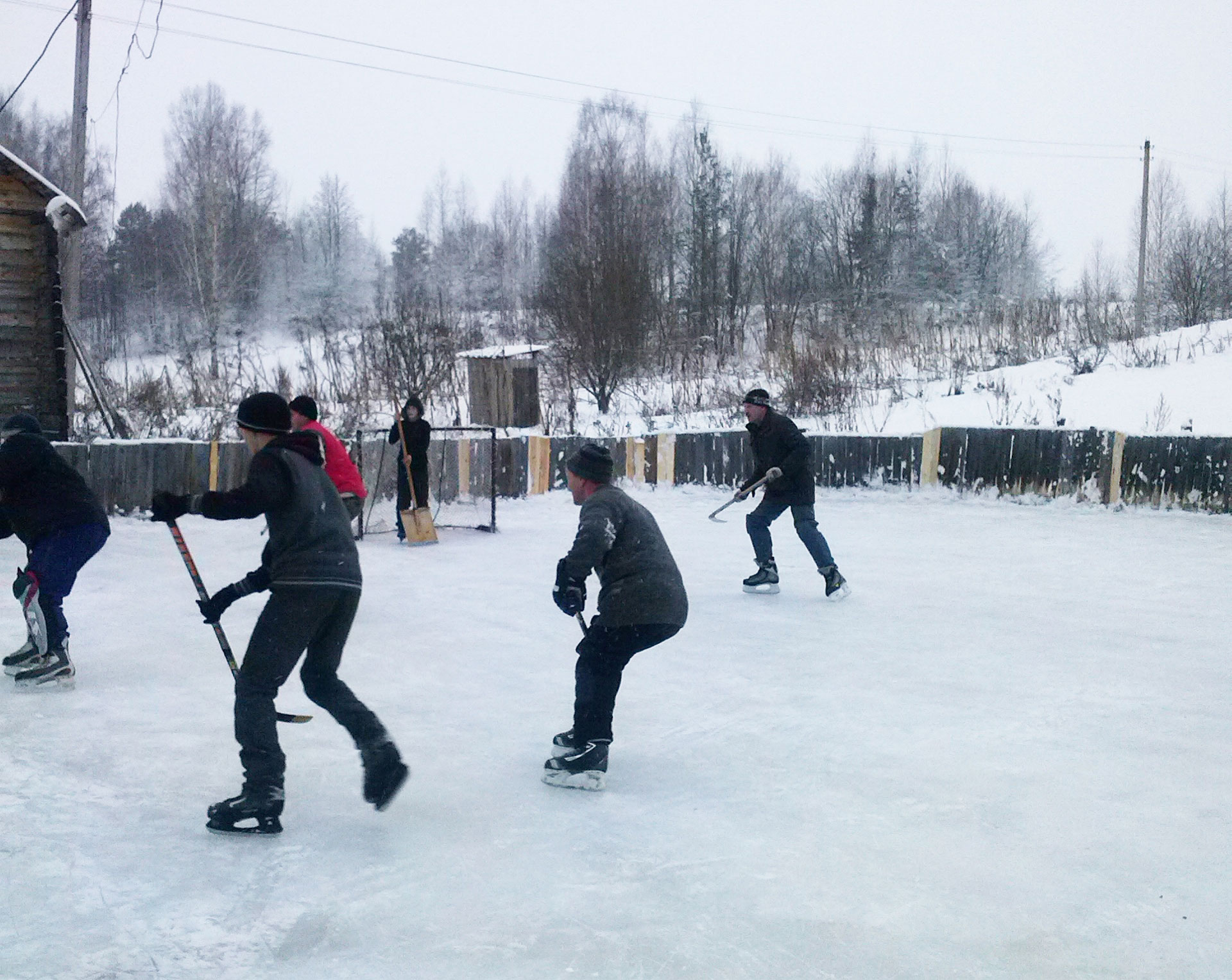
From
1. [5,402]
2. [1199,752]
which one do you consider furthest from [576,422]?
[1199,752]

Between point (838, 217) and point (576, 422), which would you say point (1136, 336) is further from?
point (838, 217)

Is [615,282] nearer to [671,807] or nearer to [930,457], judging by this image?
[930,457]

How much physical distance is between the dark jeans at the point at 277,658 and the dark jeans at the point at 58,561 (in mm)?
2125

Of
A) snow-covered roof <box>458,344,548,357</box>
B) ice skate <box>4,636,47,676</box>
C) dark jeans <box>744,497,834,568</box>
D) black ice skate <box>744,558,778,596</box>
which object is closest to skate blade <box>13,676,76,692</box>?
ice skate <box>4,636,47,676</box>

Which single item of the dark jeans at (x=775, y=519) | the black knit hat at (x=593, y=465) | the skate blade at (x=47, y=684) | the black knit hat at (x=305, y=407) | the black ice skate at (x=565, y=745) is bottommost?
the skate blade at (x=47, y=684)

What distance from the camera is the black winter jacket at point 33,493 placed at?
208 inches

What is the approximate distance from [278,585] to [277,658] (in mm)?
245

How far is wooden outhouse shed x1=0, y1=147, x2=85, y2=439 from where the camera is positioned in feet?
45.8

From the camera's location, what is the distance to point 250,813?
3754mm

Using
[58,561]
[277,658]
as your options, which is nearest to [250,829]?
[277,658]

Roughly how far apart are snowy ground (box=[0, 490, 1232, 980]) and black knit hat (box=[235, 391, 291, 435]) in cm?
141

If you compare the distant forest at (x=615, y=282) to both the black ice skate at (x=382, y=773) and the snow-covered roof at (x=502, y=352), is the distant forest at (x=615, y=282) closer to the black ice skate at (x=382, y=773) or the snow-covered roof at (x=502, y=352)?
the snow-covered roof at (x=502, y=352)

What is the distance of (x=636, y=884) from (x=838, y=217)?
48.7m

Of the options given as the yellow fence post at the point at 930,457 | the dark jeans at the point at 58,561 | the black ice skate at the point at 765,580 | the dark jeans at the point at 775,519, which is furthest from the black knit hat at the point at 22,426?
the yellow fence post at the point at 930,457
